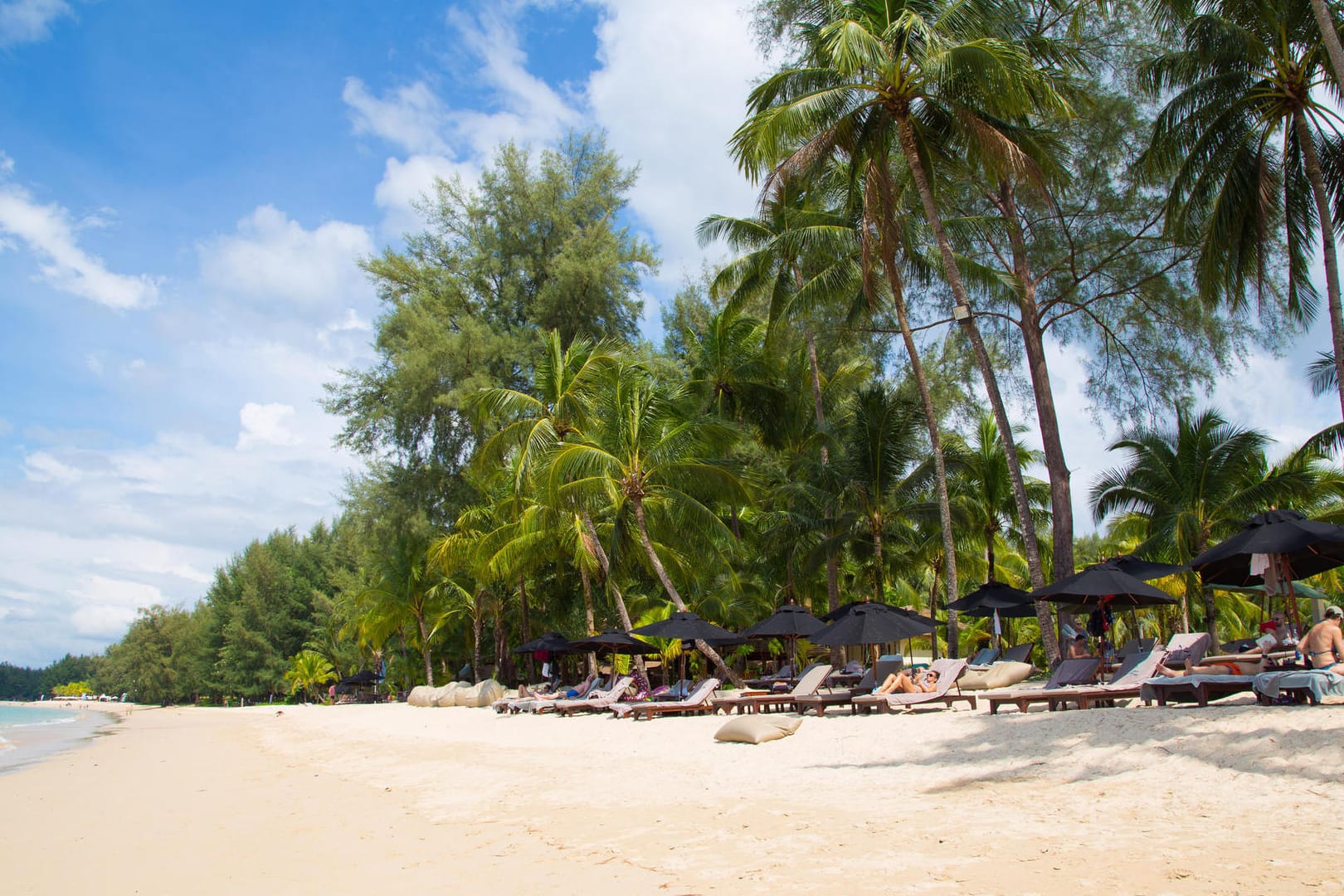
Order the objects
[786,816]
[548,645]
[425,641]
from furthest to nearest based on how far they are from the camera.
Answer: [425,641] < [548,645] < [786,816]

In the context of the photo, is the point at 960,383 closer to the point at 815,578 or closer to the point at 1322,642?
the point at 815,578

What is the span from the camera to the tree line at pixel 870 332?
13.5 meters

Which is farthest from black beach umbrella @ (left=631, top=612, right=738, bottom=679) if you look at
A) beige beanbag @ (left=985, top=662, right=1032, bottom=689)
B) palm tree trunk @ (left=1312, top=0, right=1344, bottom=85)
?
palm tree trunk @ (left=1312, top=0, right=1344, bottom=85)

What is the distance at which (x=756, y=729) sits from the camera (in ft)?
35.4

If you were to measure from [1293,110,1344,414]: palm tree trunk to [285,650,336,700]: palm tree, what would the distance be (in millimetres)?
47212

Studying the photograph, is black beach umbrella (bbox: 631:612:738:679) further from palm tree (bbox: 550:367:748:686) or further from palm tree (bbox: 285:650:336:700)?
palm tree (bbox: 285:650:336:700)

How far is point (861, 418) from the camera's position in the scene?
68.5 ft

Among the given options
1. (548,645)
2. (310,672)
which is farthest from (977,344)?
(310,672)

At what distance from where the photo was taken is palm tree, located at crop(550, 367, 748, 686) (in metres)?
18.1

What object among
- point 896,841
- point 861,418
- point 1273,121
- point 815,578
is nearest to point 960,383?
point 861,418

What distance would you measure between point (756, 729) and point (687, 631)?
17.2 ft

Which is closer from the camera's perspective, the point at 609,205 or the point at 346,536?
the point at 609,205

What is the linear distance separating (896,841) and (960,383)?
55.7 ft

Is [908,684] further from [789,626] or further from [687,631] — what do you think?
[687,631]
